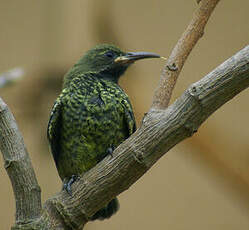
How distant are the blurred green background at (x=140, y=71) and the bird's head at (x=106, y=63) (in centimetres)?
96

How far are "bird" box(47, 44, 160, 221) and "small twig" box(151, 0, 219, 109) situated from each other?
1.37 feet

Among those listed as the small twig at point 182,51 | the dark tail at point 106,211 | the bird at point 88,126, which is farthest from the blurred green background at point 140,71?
the small twig at point 182,51

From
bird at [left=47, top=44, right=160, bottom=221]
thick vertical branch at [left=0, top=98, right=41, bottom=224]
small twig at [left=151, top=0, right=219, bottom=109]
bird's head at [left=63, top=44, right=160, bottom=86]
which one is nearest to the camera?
thick vertical branch at [left=0, top=98, right=41, bottom=224]

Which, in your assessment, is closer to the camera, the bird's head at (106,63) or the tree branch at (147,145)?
the tree branch at (147,145)

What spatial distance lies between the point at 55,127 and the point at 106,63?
52 centimetres

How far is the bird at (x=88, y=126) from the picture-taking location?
2.73 meters

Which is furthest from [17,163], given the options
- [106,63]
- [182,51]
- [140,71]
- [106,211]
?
[140,71]

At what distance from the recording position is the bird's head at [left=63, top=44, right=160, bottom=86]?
3.07 meters

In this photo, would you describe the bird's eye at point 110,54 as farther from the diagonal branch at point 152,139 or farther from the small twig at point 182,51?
the diagonal branch at point 152,139

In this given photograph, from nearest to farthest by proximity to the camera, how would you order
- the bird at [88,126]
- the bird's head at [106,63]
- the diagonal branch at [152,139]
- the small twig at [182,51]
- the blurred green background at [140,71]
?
the diagonal branch at [152,139], the small twig at [182,51], the bird at [88,126], the bird's head at [106,63], the blurred green background at [140,71]

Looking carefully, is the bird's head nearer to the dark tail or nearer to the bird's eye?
the bird's eye

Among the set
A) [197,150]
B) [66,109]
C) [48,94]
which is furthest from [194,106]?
[48,94]

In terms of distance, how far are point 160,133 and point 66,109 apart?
2.78ft

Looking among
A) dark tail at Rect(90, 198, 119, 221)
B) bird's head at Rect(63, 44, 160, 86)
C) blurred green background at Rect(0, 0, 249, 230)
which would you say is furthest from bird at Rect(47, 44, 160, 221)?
blurred green background at Rect(0, 0, 249, 230)
